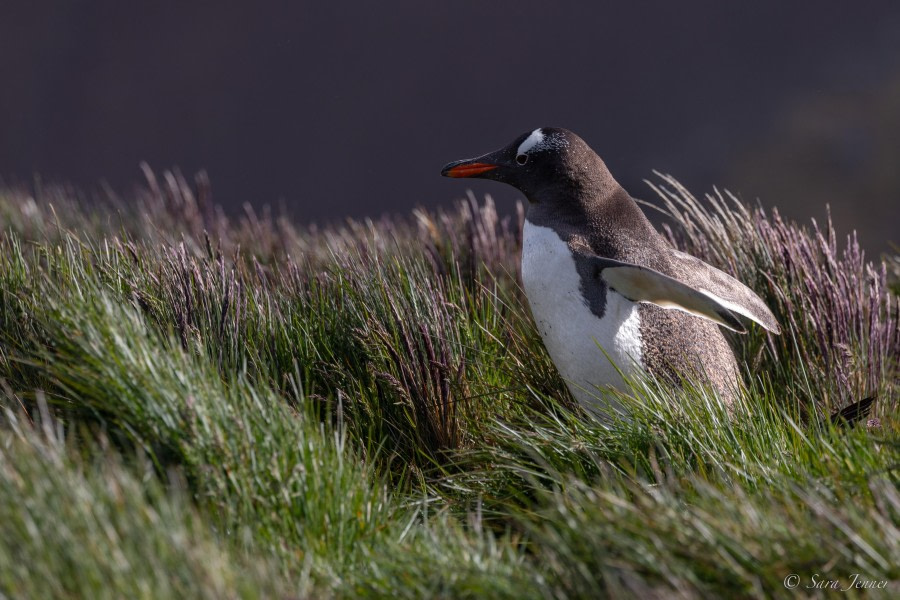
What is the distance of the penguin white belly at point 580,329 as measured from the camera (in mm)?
2311

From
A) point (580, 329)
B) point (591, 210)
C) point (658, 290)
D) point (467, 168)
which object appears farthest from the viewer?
point (467, 168)

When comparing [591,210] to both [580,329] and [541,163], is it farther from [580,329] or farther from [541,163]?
[580,329]

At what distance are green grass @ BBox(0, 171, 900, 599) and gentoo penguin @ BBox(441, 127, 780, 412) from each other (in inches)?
6.4

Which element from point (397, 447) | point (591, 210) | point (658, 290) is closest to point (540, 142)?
point (591, 210)

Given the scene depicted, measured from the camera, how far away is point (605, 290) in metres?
2.33

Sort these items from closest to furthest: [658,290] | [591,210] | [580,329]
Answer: [658,290] < [580,329] < [591,210]

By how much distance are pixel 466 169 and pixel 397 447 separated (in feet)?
2.87

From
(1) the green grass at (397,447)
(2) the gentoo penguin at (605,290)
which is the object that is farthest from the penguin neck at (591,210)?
(1) the green grass at (397,447)

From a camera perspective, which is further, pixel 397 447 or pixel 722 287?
pixel 722 287

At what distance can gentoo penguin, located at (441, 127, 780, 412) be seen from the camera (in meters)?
2.30

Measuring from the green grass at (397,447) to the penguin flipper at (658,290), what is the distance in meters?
0.18

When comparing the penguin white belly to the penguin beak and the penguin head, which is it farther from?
the penguin beak

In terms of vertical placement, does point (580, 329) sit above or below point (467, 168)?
below

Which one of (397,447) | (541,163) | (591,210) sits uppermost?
(541,163)
